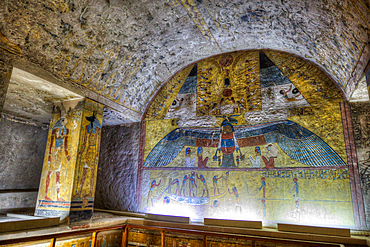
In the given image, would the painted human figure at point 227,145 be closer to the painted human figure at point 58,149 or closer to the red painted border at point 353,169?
the red painted border at point 353,169

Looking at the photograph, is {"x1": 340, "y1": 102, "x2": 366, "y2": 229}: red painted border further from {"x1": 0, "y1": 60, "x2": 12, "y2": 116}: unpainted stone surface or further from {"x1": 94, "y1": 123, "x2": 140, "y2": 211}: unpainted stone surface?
{"x1": 0, "y1": 60, "x2": 12, "y2": 116}: unpainted stone surface

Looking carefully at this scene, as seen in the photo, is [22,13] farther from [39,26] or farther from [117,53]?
[117,53]

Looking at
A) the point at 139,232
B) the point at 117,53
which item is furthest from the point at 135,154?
the point at 117,53

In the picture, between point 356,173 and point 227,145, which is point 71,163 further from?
point 356,173

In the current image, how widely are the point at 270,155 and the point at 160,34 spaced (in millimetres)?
3786

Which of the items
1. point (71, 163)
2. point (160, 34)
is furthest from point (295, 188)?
point (71, 163)

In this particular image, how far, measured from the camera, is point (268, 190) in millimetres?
5438

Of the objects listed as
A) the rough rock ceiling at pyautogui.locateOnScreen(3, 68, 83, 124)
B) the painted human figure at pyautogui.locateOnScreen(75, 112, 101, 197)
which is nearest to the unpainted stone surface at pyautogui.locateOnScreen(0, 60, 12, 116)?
the rough rock ceiling at pyautogui.locateOnScreen(3, 68, 83, 124)

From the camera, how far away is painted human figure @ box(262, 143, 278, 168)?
5.56 m

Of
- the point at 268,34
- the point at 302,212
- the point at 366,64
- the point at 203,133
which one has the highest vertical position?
Answer: the point at 268,34

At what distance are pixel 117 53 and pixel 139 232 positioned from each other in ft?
14.4

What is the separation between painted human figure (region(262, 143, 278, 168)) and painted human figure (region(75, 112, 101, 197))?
394cm

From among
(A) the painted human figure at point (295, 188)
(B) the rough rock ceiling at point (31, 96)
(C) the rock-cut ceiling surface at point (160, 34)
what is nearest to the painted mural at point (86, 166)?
(B) the rough rock ceiling at point (31, 96)

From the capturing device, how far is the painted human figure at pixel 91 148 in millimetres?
5348
